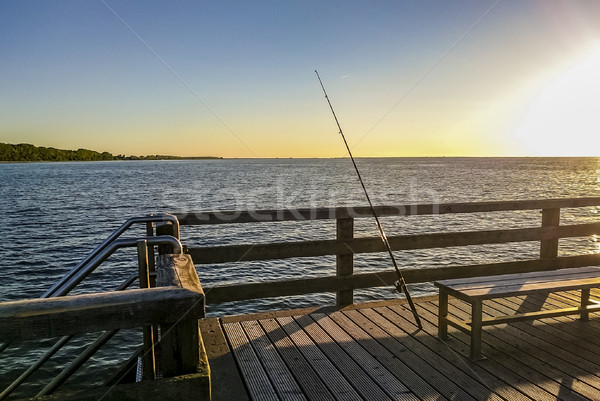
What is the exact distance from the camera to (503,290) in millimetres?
3650

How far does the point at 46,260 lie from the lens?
54.6 ft

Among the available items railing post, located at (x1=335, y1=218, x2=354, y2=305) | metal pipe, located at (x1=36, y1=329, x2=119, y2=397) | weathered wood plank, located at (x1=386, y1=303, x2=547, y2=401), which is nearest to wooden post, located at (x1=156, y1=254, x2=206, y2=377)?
metal pipe, located at (x1=36, y1=329, x2=119, y2=397)

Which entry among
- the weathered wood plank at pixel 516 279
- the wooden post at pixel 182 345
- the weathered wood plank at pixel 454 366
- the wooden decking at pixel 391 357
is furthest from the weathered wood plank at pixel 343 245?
the wooden post at pixel 182 345

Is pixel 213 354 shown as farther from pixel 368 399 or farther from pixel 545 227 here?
pixel 545 227

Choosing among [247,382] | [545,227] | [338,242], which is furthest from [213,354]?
[545,227]

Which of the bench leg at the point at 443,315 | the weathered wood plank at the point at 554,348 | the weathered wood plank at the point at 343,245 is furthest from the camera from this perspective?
the weathered wood plank at the point at 343,245

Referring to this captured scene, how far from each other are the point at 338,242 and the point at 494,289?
153cm

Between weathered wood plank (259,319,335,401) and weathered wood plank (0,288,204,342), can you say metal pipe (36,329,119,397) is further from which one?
weathered wood plank (259,319,335,401)

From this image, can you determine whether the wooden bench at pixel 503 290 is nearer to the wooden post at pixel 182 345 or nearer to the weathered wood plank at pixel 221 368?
the weathered wood plank at pixel 221 368

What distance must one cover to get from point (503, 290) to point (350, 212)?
1.59 metres

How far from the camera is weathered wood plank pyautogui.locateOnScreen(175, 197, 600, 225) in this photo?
426 centimetres

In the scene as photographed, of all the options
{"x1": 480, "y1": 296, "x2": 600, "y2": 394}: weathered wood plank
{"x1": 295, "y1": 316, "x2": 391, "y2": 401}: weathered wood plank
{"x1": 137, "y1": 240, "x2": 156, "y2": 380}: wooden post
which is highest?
{"x1": 137, "y1": 240, "x2": 156, "y2": 380}: wooden post

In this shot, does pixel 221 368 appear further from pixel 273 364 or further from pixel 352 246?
pixel 352 246

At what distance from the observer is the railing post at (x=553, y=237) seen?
17.5 feet
